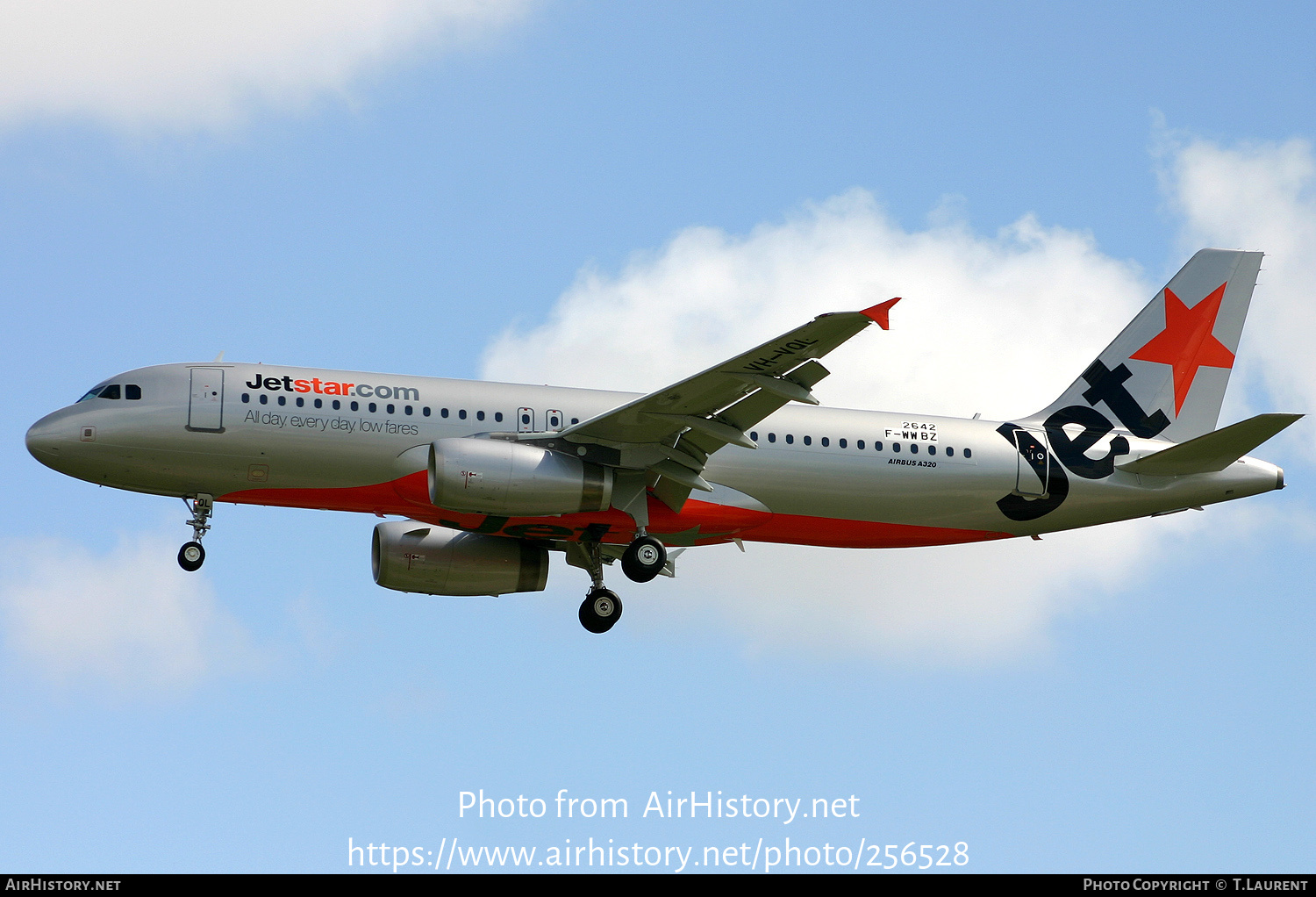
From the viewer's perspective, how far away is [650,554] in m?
30.9

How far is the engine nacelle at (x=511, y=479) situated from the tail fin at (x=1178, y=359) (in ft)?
39.9

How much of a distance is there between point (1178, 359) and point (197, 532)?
23.6 metres

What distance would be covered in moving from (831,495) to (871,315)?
8.10 meters

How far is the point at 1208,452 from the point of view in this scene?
108 ft

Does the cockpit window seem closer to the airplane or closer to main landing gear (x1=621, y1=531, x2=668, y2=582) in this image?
the airplane

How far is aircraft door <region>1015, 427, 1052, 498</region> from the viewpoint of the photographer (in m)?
33.2

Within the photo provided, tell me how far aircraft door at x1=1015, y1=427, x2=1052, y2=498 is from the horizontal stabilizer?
185 cm

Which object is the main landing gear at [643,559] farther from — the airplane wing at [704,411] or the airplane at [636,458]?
the airplane wing at [704,411]

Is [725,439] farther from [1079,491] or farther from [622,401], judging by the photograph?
[1079,491]

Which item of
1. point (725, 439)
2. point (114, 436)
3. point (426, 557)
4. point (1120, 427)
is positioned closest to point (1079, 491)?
point (1120, 427)

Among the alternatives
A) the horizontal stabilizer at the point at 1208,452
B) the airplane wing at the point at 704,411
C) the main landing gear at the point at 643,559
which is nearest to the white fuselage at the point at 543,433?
the horizontal stabilizer at the point at 1208,452

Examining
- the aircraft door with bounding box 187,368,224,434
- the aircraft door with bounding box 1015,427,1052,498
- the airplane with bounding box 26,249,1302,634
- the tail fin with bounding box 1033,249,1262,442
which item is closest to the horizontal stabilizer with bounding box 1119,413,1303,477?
the airplane with bounding box 26,249,1302,634

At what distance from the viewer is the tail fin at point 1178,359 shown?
118 ft

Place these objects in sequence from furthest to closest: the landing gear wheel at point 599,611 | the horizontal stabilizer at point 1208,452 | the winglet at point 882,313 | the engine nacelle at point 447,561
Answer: the engine nacelle at point 447,561
the landing gear wheel at point 599,611
the horizontal stabilizer at point 1208,452
the winglet at point 882,313
